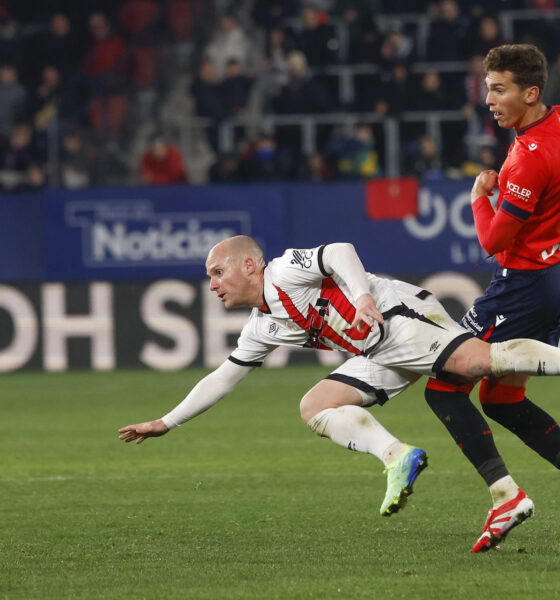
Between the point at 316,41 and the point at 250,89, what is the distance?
3.96 feet

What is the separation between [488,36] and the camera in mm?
16000

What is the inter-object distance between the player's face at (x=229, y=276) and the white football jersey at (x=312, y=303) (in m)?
0.09

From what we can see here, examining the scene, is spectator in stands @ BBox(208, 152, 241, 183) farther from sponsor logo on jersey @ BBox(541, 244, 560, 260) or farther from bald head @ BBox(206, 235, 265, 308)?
sponsor logo on jersey @ BBox(541, 244, 560, 260)

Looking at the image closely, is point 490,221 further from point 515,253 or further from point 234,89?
point 234,89

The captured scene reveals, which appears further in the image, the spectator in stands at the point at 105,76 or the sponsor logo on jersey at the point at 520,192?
the spectator in stands at the point at 105,76

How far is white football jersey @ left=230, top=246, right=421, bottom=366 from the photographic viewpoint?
5.07 meters

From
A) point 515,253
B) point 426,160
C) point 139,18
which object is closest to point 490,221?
point 515,253

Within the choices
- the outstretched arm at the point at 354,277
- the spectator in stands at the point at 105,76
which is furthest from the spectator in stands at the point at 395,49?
the outstretched arm at the point at 354,277

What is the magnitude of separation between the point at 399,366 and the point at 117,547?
1439mm

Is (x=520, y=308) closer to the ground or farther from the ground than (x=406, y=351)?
farther from the ground

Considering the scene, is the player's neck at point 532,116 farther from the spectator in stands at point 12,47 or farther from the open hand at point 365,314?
the spectator in stands at point 12,47

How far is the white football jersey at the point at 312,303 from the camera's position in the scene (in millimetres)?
5074

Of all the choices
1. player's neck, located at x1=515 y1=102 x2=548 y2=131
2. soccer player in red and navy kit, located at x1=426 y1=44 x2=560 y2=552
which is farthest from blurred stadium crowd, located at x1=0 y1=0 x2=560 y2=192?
player's neck, located at x1=515 y1=102 x2=548 y2=131

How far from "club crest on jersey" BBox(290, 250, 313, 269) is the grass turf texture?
1.18m
